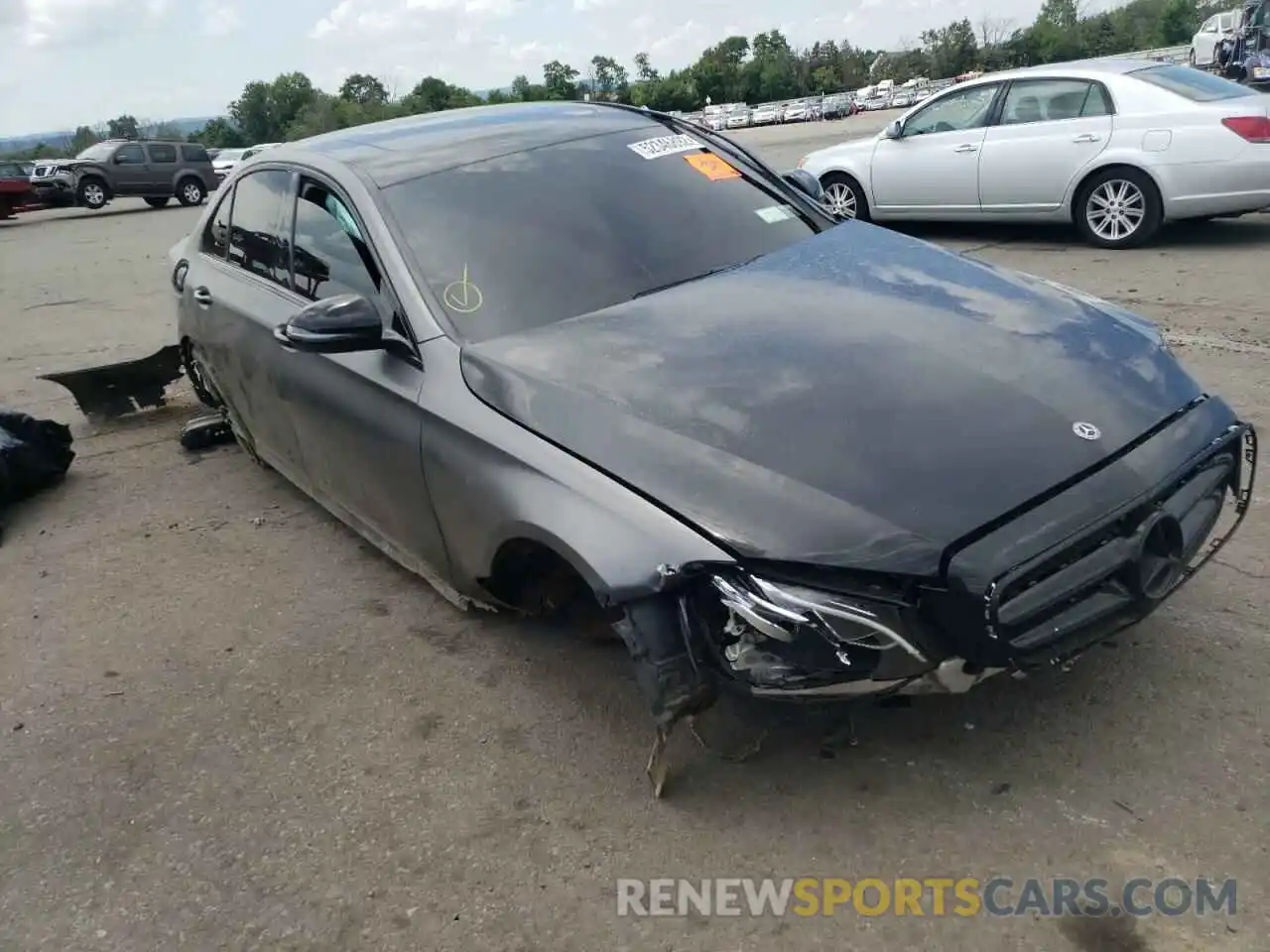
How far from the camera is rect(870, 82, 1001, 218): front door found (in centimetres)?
908

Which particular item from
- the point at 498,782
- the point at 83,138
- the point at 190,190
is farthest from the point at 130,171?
the point at 83,138

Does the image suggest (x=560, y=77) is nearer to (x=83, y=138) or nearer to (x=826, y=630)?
(x=83, y=138)

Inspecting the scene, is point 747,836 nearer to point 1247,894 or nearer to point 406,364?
point 1247,894

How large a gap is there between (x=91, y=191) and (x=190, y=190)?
225 centimetres

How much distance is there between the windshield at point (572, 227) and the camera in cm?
326

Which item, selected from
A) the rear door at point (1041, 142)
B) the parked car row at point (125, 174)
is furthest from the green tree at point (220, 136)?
the rear door at point (1041, 142)

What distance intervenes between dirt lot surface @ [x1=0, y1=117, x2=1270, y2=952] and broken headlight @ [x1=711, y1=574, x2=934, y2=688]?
466 millimetres

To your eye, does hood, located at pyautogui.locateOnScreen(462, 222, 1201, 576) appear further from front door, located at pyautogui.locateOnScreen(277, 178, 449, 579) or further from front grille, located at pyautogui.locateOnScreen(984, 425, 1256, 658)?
front door, located at pyautogui.locateOnScreen(277, 178, 449, 579)

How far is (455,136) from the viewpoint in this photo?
154 inches

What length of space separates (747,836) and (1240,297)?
19.4 ft

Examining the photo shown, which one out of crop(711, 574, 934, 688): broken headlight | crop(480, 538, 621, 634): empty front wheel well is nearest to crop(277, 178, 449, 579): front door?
crop(480, 538, 621, 634): empty front wheel well

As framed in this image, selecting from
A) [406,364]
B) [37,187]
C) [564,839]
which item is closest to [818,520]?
[564,839]

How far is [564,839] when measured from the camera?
101 inches

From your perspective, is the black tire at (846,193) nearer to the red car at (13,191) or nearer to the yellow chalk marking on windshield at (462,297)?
the yellow chalk marking on windshield at (462,297)
